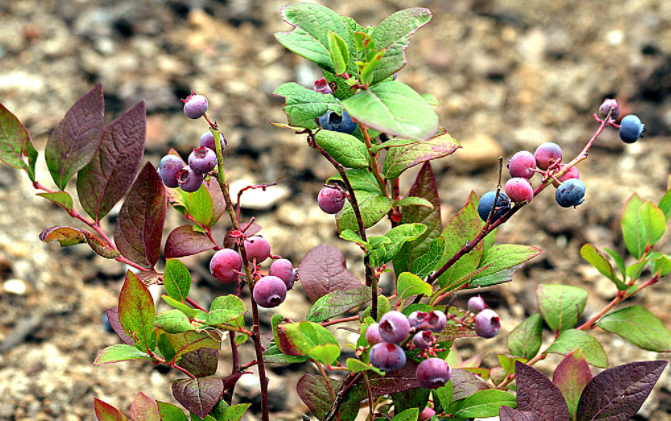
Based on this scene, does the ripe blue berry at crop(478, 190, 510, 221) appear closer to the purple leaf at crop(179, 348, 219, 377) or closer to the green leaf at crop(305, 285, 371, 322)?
the green leaf at crop(305, 285, 371, 322)

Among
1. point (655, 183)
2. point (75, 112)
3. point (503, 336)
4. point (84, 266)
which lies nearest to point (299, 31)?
→ point (75, 112)

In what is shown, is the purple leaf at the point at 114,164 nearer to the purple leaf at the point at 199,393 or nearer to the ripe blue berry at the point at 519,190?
the purple leaf at the point at 199,393

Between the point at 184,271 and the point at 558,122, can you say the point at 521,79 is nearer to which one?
the point at 558,122

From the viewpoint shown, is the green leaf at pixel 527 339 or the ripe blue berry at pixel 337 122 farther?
the green leaf at pixel 527 339

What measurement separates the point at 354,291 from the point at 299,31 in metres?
0.28

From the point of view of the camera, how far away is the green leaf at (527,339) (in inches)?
35.5

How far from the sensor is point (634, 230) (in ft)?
2.96

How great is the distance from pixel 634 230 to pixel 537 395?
0.33 meters

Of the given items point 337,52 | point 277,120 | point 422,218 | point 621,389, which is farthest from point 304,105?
point 277,120

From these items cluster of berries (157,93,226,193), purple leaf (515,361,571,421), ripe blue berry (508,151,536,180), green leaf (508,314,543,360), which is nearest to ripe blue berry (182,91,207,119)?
cluster of berries (157,93,226,193)

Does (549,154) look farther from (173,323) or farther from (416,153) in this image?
(173,323)

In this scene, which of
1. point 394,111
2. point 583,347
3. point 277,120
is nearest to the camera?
point 394,111

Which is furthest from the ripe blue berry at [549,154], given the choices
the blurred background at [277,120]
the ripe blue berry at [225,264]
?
the blurred background at [277,120]

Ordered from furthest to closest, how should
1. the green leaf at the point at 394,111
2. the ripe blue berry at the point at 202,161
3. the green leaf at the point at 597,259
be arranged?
the green leaf at the point at 597,259 < the ripe blue berry at the point at 202,161 < the green leaf at the point at 394,111
